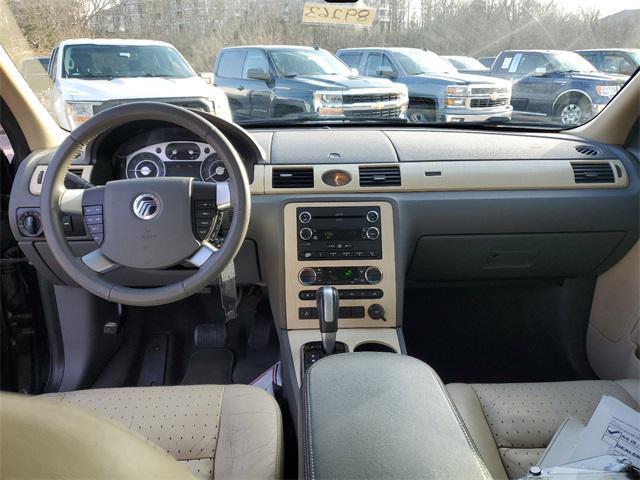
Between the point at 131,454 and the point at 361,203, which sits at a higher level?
the point at 131,454

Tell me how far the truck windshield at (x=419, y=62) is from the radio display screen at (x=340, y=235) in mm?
999

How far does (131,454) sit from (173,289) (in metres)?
1.15

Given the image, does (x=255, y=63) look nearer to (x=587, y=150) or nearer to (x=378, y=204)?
(x=378, y=204)

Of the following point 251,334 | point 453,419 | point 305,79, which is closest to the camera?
point 453,419

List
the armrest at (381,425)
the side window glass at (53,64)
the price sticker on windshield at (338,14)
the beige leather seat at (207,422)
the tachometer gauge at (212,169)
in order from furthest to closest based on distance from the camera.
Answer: the side window glass at (53,64) → the tachometer gauge at (212,169) → the price sticker on windshield at (338,14) → the beige leather seat at (207,422) → the armrest at (381,425)

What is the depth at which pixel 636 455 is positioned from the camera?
163 centimetres

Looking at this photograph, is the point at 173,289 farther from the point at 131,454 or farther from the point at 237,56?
the point at 237,56

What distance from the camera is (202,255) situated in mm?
1794

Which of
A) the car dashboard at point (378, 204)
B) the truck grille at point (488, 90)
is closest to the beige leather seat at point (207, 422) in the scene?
the car dashboard at point (378, 204)

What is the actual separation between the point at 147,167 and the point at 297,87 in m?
0.91

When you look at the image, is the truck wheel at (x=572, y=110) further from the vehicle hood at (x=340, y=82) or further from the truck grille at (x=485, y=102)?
the vehicle hood at (x=340, y=82)

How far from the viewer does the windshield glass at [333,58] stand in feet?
7.88

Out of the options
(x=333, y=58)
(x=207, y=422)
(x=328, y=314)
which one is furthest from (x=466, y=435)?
(x=333, y=58)

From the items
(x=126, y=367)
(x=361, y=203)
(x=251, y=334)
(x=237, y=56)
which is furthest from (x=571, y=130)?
(x=126, y=367)
